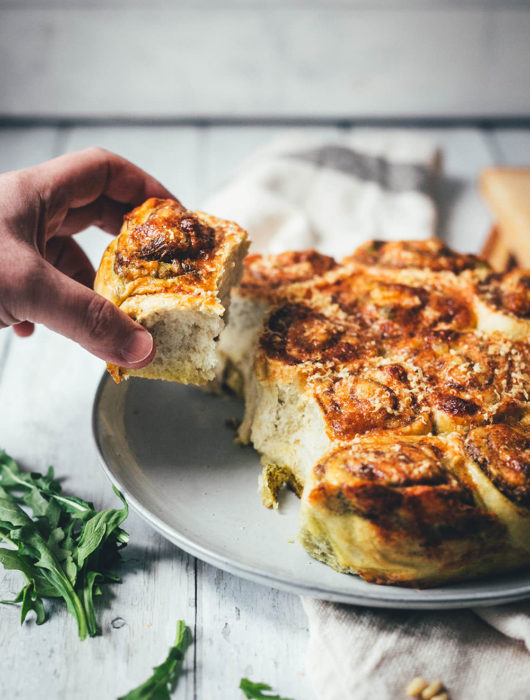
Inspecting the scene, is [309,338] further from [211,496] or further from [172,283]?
[211,496]

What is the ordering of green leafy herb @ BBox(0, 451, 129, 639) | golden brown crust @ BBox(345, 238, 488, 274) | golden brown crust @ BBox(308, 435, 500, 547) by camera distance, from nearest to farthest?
golden brown crust @ BBox(308, 435, 500, 547), green leafy herb @ BBox(0, 451, 129, 639), golden brown crust @ BBox(345, 238, 488, 274)

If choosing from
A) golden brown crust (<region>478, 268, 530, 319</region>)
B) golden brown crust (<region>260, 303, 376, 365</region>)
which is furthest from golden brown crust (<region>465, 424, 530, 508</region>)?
golden brown crust (<region>478, 268, 530, 319</region>)

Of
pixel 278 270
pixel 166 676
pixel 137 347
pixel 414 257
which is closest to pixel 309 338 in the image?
pixel 278 270

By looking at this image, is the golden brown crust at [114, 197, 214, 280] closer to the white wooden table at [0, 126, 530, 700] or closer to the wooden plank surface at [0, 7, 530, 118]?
the white wooden table at [0, 126, 530, 700]

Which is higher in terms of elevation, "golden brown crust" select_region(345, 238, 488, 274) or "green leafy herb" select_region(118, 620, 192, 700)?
"golden brown crust" select_region(345, 238, 488, 274)

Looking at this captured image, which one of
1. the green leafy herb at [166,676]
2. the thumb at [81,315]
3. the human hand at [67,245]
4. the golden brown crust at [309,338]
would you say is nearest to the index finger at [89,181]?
the human hand at [67,245]

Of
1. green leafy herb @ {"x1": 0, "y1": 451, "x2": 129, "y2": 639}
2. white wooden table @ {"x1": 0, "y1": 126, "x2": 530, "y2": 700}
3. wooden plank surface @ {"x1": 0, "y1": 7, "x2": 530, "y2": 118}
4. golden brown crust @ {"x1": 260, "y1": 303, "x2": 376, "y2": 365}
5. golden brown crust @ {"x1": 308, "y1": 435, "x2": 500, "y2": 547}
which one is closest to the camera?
golden brown crust @ {"x1": 308, "y1": 435, "x2": 500, "y2": 547}

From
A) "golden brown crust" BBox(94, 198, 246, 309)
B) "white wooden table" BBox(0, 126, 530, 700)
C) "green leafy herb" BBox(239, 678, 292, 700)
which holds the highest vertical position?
"golden brown crust" BBox(94, 198, 246, 309)
